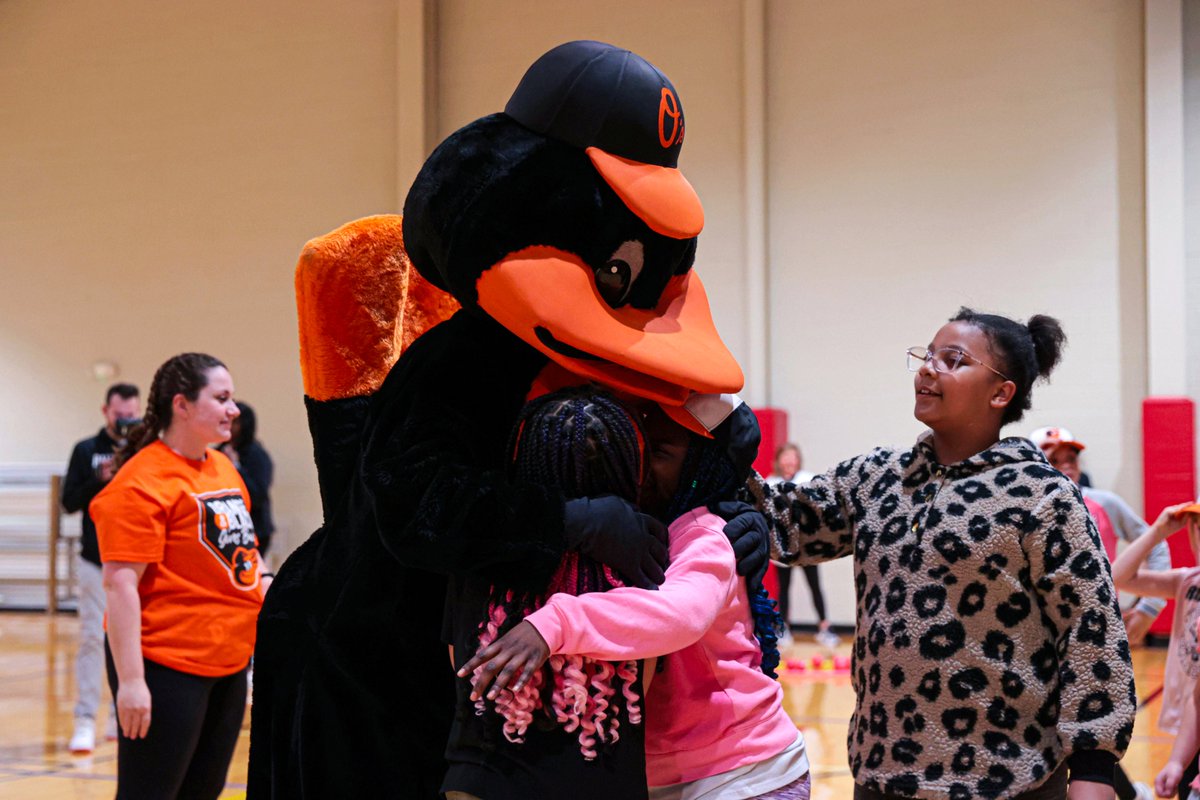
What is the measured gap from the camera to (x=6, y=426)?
477 inches

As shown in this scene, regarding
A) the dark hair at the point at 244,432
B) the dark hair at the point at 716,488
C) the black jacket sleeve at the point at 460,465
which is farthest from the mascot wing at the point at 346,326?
the dark hair at the point at 244,432

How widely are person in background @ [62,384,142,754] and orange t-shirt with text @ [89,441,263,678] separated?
2.28m

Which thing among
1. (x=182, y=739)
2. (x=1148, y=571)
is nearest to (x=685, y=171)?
(x=1148, y=571)

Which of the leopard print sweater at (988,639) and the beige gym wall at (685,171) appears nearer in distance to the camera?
the leopard print sweater at (988,639)

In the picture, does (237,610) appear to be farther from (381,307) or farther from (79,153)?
(79,153)

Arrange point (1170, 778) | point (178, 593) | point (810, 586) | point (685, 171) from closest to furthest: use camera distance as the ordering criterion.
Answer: point (1170, 778) → point (178, 593) → point (810, 586) → point (685, 171)

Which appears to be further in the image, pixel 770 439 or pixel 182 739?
pixel 770 439

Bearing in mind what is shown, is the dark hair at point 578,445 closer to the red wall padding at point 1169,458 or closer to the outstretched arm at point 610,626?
the outstretched arm at point 610,626

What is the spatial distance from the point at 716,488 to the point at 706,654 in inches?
10.2

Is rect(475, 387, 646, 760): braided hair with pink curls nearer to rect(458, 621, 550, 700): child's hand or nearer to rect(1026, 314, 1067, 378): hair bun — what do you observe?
rect(458, 621, 550, 700): child's hand

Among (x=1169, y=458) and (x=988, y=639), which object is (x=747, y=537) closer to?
(x=988, y=639)

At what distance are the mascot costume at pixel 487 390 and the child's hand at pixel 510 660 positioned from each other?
11cm

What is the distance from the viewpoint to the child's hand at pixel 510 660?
5.35ft

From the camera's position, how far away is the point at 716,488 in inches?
79.0
